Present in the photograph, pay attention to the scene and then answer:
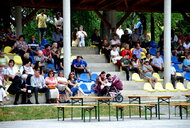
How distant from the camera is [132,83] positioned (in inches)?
1033

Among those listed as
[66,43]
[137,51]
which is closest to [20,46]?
[66,43]

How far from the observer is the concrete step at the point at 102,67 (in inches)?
1090

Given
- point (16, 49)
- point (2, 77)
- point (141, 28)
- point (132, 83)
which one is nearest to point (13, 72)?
point (2, 77)

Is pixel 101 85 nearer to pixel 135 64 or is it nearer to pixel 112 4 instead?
pixel 135 64

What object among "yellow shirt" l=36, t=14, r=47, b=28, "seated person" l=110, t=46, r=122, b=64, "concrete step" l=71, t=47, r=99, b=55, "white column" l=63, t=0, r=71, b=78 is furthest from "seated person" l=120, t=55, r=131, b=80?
"yellow shirt" l=36, t=14, r=47, b=28

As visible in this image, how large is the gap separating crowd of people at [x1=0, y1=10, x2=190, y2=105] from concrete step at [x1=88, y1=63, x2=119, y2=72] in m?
0.30

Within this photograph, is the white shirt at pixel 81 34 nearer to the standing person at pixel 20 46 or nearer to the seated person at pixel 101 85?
the standing person at pixel 20 46

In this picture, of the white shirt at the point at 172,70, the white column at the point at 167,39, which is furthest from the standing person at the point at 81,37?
the white shirt at the point at 172,70

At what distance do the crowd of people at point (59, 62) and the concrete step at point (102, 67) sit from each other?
0.30 metres

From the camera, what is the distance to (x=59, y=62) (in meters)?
26.0

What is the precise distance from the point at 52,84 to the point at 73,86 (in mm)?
968

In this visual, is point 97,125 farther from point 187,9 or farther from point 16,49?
point 187,9

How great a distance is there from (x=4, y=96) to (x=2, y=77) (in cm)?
131

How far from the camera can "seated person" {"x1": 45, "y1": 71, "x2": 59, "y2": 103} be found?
2273 cm
